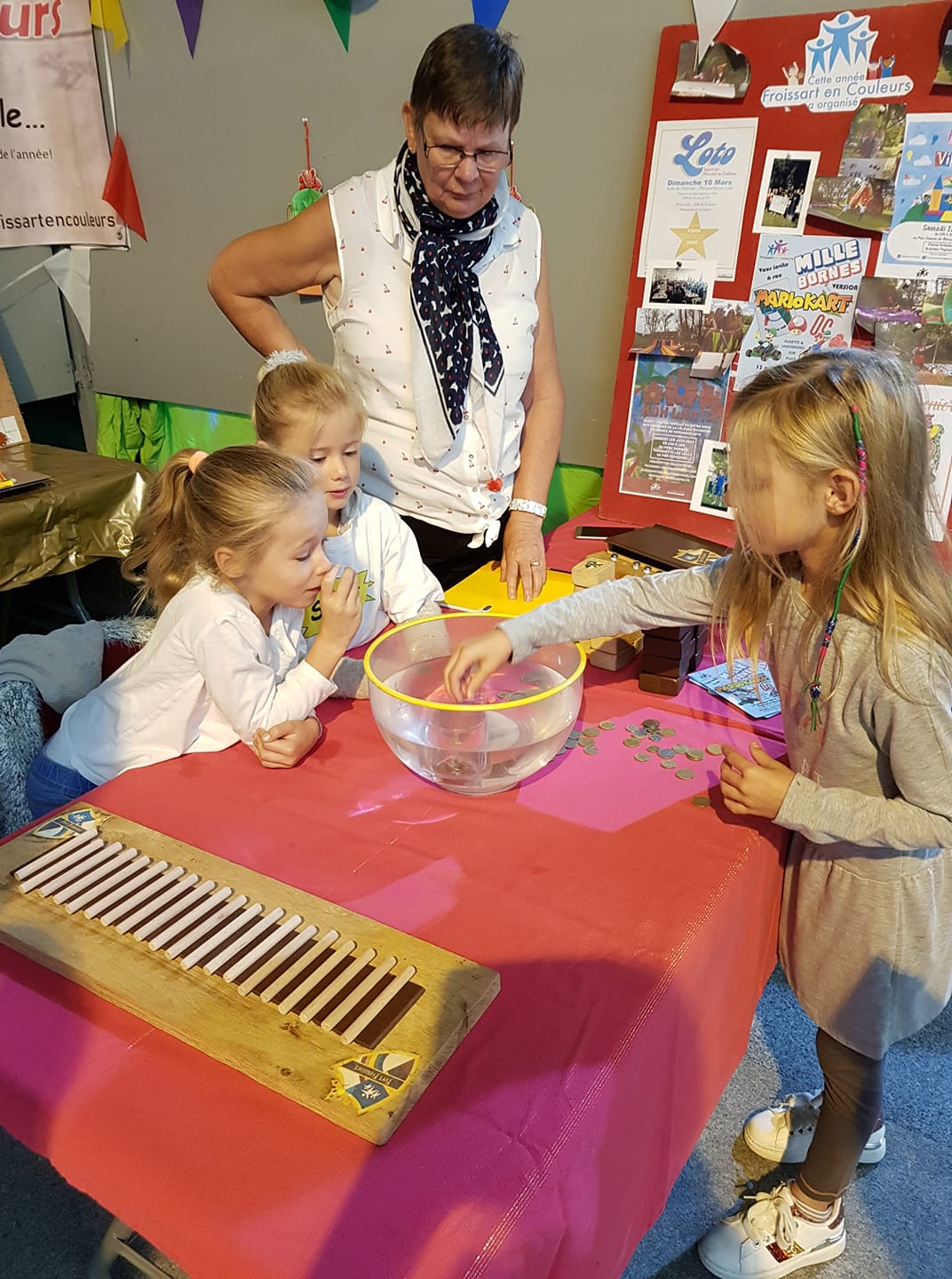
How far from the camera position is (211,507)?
116 centimetres

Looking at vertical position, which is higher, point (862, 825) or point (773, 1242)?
point (862, 825)

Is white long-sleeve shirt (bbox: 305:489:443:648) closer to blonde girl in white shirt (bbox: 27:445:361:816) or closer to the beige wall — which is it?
blonde girl in white shirt (bbox: 27:445:361:816)

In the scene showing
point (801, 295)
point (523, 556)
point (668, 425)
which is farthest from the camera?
point (668, 425)

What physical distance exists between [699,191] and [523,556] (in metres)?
0.96

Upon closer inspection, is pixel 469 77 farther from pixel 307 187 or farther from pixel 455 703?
pixel 307 187

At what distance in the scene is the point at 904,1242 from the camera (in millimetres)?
1224

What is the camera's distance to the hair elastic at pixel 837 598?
0.85 metres

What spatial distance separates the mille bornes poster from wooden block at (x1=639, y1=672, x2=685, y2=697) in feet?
2.96

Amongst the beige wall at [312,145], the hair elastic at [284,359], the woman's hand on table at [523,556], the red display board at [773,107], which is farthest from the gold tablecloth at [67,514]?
the red display board at [773,107]

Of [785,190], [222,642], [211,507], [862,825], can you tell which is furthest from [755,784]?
[785,190]

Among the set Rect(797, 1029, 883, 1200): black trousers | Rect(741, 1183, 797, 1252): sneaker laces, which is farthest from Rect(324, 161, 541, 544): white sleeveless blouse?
Rect(741, 1183, 797, 1252): sneaker laces

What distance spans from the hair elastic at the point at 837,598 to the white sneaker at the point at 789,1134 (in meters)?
0.71

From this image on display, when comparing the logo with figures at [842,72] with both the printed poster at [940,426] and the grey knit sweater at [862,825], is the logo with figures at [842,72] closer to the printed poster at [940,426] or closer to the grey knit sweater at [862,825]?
the printed poster at [940,426]

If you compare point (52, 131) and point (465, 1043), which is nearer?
point (465, 1043)
